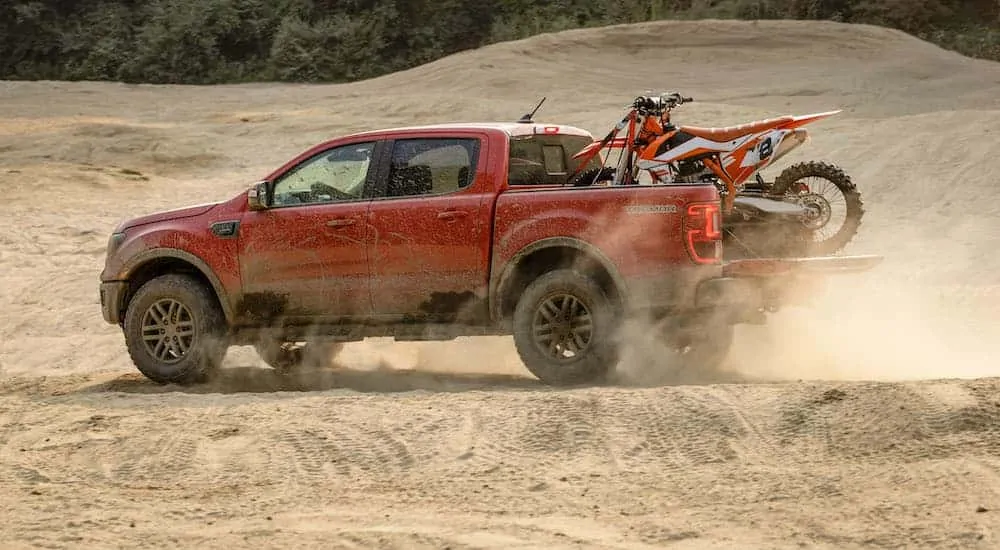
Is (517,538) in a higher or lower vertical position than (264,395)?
higher

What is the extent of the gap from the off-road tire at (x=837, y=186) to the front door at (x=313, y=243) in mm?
3131

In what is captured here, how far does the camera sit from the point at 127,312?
10.8 m

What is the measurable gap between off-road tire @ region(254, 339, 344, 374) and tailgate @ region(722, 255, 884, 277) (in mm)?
3463

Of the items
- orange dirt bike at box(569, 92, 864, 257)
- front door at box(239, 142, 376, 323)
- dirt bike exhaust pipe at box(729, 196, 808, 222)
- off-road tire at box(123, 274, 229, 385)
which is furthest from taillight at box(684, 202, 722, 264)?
off-road tire at box(123, 274, 229, 385)

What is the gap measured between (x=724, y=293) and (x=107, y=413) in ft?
12.2

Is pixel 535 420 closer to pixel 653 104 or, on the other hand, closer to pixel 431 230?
pixel 431 230

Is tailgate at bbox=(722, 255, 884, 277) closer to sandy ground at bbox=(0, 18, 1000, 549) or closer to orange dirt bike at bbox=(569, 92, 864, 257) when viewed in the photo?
sandy ground at bbox=(0, 18, 1000, 549)

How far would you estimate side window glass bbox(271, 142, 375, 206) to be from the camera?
10211 mm

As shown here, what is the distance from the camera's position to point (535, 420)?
8.00m

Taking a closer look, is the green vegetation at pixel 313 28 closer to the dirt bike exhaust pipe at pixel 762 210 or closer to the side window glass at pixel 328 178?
the dirt bike exhaust pipe at pixel 762 210

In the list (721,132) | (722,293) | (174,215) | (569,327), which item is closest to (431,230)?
(569,327)

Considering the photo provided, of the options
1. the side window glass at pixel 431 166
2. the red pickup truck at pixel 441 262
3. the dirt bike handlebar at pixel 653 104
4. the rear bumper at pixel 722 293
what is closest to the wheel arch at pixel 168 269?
the red pickup truck at pixel 441 262

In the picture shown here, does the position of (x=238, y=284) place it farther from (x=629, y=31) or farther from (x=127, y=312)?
(x=629, y=31)

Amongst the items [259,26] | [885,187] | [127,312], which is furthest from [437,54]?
[127,312]
